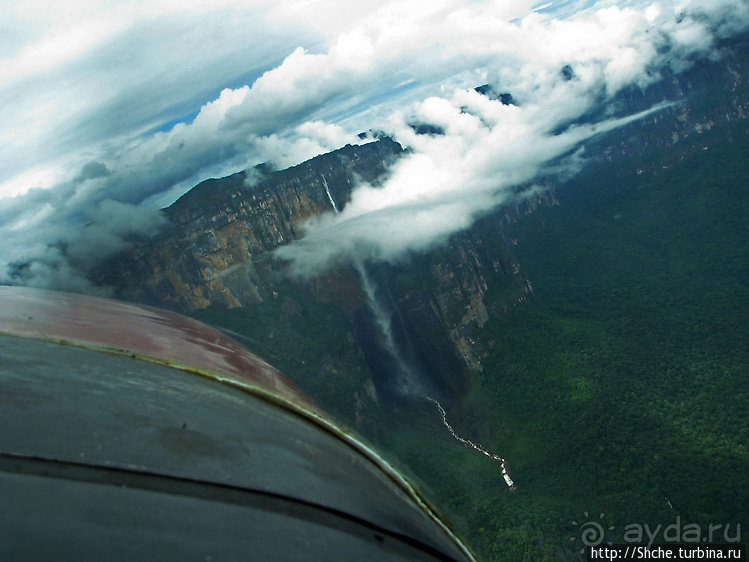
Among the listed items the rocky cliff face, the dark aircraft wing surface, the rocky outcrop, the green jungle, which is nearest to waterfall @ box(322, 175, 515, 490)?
the rocky cliff face

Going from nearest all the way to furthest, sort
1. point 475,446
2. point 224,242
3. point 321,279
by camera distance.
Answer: point 475,446, point 224,242, point 321,279

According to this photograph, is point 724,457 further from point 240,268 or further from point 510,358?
point 240,268

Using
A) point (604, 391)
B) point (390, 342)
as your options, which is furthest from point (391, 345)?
point (604, 391)

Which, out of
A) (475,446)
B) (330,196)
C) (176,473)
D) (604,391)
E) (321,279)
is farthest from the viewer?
(330,196)

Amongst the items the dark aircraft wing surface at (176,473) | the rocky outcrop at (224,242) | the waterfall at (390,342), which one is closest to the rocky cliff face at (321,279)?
the rocky outcrop at (224,242)

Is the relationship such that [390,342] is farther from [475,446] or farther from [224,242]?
[224,242]

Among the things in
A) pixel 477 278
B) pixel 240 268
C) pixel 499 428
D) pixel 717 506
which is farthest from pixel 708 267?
pixel 240 268
